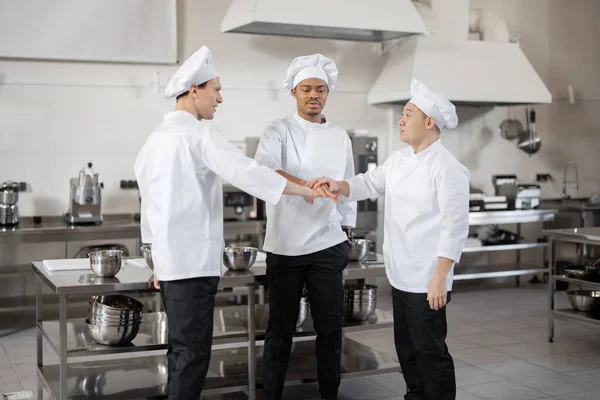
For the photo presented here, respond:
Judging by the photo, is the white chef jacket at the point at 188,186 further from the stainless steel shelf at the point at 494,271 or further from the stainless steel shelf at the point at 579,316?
the stainless steel shelf at the point at 494,271

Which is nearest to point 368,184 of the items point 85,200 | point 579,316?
point 579,316

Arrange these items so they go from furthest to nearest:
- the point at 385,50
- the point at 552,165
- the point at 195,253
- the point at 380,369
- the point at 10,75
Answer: the point at 552,165 → the point at 385,50 → the point at 10,75 → the point at 380,369 → the point at 195,253

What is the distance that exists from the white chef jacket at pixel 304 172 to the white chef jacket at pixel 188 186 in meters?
0.46

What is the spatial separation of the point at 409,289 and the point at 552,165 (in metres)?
5.83

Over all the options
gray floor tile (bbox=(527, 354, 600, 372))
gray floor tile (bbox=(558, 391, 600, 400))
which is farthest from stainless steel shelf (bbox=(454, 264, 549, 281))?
gray floor tile (bbox=(558, 391, 600, 400))

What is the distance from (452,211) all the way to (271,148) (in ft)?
3.12

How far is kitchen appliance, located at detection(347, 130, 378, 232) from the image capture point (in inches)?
288

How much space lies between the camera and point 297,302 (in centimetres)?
376

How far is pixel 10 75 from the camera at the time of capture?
639 centimetres

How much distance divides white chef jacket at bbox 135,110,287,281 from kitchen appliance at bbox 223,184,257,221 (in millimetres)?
3371

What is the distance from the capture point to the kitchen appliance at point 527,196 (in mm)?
7887

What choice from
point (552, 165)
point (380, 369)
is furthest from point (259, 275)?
point (552, 165)

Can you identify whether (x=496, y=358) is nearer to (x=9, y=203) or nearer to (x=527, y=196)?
(x=527, y=196)

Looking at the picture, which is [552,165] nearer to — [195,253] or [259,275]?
[259,275]
